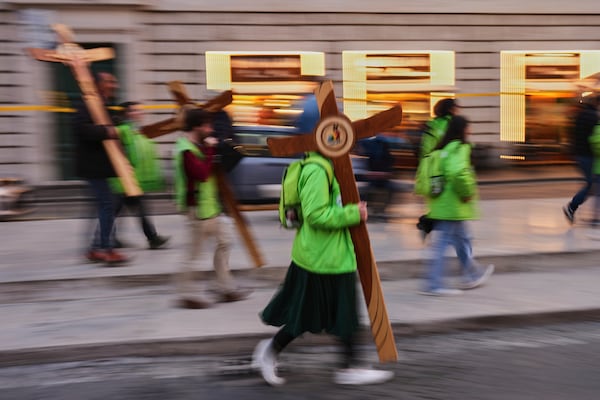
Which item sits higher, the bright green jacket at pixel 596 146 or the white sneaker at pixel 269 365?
the bright green jacket at pixel 596 146

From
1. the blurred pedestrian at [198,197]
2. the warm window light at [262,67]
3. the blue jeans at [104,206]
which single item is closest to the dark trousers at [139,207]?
the blue jeans at [104,206]

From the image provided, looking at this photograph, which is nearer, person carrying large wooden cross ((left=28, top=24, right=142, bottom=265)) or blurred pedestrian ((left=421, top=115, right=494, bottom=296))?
blurred pedestrian ((left=421, top=115, right=494, bottom=296))

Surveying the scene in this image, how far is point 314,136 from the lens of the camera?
4496 millimetres

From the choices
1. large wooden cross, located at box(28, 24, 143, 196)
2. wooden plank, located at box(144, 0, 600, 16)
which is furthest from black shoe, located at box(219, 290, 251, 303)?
wooden plank, located at box(144, 0, 600, 16)

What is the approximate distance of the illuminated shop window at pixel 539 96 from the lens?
54.5 ft

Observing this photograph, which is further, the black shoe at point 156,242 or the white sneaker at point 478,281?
the black shoe at point 156,242

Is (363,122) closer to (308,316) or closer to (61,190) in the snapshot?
(308,316)

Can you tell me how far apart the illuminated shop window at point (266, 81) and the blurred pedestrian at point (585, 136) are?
7.12m

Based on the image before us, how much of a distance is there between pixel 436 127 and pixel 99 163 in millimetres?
3509

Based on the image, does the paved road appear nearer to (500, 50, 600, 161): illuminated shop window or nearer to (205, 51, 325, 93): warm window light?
(205, 51, 325, 93): warm window light

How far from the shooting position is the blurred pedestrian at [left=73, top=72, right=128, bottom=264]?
6986 mm

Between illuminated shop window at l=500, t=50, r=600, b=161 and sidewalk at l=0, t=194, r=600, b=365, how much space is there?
25.2ft

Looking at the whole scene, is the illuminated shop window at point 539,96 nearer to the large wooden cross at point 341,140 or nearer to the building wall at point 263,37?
the building wall at point 263,37

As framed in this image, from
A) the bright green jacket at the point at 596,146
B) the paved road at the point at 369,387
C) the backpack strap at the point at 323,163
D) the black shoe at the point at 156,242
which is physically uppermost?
the backpack strap at the point at 323,163
